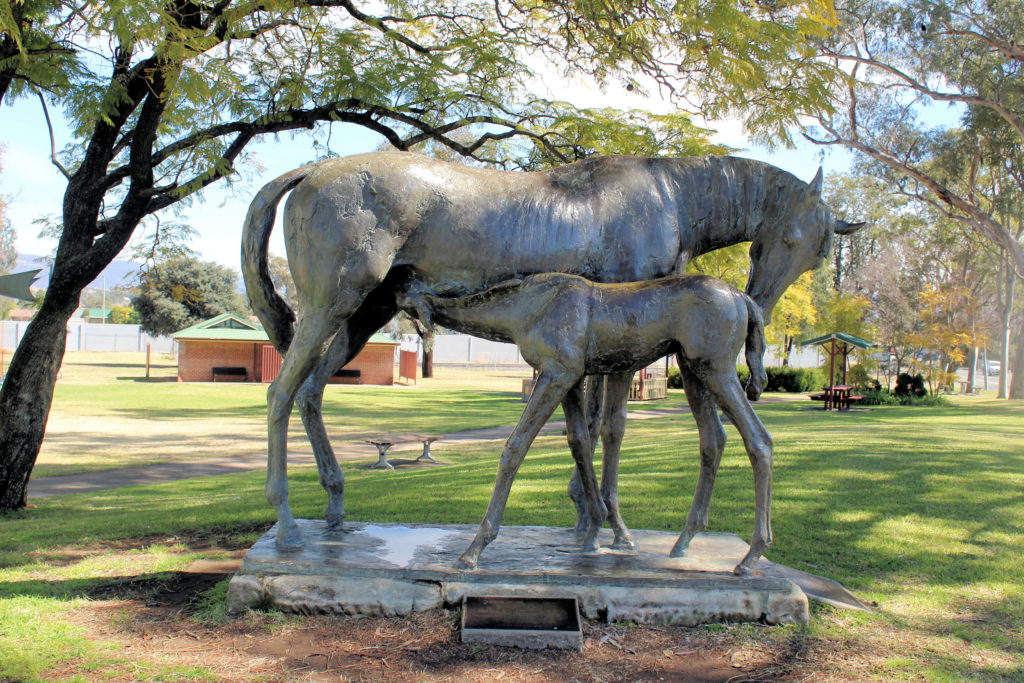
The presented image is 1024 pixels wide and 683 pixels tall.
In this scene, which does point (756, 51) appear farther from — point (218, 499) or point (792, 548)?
point (218, 499)

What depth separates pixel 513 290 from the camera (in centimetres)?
457

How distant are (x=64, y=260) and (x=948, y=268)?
47079mm

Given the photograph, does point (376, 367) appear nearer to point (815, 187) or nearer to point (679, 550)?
point (679, 550)

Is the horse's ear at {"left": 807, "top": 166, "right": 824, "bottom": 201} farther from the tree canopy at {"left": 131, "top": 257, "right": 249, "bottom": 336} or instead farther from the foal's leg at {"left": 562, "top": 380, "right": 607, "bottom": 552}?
the tree canopy at {"left": 131, "top": 257, "right": 249, "bottom": 336}

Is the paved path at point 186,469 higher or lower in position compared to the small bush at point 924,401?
lower

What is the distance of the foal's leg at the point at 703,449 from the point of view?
4809 millimetres

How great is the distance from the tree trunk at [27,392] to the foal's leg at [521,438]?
6360 mm

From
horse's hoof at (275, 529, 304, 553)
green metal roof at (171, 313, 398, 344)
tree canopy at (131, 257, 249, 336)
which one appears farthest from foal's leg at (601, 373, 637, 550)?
tree canopy at (131, 257, 249, 336)

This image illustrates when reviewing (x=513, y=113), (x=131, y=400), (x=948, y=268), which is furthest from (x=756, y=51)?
(x=948, y=268)

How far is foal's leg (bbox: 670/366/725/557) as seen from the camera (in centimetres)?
481

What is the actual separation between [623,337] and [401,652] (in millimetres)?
2128

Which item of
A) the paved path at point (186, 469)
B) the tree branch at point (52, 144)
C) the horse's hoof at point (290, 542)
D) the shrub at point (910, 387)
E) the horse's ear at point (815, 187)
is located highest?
the tree branch at point (52, 144)

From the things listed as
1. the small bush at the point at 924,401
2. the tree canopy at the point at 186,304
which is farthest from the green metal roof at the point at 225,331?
the small bush at the point at 924,401

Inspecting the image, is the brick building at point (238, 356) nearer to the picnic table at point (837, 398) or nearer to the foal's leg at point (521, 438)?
the picnic table at point (837, 398)
